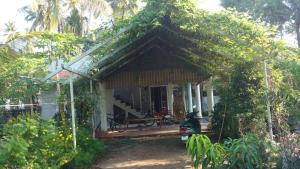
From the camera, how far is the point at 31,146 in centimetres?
859

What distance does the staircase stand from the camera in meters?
25.3

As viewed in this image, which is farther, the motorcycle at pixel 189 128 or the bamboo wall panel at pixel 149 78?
the bamboo wall panel at pixel 149 78

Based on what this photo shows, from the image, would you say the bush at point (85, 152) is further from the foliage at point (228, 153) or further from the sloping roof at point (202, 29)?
the foliage at point (228, 153)

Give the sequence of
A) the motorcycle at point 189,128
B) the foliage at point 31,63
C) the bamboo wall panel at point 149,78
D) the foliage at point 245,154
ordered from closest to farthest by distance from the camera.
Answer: the foliage at point 245,154, the foliage at point 31,63, the motorcycle at point 189,128, the bamboo wall panel at point 149,78

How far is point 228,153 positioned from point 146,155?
500 centimetres

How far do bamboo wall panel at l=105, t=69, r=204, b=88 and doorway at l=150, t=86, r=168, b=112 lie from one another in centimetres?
429

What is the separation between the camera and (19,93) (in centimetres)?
1087

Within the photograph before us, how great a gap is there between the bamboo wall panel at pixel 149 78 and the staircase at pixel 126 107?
14.1 ft

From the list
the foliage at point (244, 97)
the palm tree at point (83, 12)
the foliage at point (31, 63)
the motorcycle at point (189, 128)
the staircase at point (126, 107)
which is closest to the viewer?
the foliage at point (31, 63)

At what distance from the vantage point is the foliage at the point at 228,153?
796cm

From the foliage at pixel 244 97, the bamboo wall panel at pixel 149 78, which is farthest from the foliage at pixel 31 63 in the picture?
the bamboo wall panel at pixel 149 78

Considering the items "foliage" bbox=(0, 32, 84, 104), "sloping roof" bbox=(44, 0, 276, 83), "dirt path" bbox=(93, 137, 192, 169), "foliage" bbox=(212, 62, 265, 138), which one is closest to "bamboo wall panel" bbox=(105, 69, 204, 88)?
"dirt path" bbox=(93, 137, 192, 169)

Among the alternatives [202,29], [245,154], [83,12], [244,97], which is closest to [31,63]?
[202,29]

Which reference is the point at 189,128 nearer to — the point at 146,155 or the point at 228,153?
the point at 146,155
